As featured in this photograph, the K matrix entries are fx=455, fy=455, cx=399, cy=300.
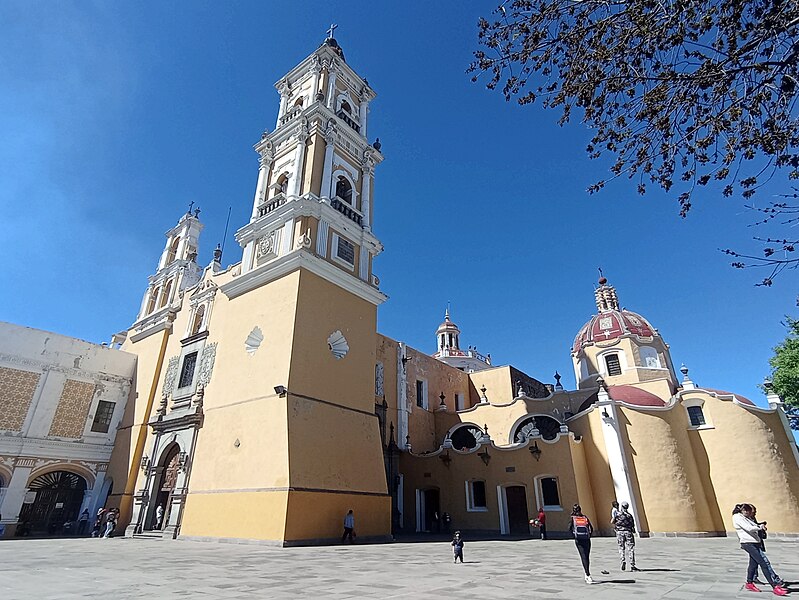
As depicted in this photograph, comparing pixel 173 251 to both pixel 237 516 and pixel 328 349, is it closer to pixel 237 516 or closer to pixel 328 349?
pixel 328 349

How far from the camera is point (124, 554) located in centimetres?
1002

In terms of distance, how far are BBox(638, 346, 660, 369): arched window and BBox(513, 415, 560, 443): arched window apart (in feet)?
24.2

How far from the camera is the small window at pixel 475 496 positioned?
59.2ft

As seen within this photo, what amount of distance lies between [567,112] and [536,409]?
18.7 m

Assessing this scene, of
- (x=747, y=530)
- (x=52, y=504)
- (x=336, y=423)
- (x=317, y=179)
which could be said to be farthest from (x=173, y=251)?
(x=747, y=530)

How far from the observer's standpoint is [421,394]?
23203 millimetres

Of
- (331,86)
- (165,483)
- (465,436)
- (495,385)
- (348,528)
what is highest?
(331,86)

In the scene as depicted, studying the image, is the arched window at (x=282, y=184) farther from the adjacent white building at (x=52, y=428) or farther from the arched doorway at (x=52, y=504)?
the arched doorway at (x=52, y=504)

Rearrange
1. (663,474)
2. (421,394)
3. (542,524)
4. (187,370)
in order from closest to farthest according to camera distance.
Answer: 1. (542,524)
2. (663,474)
3. (187,370)
4. (421,394)

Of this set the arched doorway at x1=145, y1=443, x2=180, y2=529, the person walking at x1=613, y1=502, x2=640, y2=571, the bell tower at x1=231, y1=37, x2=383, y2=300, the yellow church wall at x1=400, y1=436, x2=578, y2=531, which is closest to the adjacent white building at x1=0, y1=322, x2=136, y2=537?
the arched doorway at x1=145, y1=443, x2=180, y2=529

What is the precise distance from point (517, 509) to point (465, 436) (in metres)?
5.47

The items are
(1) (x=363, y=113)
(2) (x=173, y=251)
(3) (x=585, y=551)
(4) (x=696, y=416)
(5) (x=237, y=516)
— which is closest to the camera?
(3) (x=585, y=551)

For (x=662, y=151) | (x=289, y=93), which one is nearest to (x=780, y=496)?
(x=662, y=151)

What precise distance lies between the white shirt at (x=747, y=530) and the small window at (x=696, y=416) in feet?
43.6
